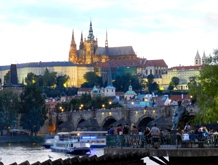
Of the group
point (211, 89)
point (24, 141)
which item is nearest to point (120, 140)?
point (211, 89)

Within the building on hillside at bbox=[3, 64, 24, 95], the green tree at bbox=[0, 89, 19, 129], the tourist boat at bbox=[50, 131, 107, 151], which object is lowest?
the tourist boat at bbox=[50, 131, 107, 151]

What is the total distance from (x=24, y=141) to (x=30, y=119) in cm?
698

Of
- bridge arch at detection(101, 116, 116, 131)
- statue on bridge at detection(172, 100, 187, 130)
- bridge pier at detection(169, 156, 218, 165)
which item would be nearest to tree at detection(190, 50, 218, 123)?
statue on bridge at detection(172, 100, 187, 130)

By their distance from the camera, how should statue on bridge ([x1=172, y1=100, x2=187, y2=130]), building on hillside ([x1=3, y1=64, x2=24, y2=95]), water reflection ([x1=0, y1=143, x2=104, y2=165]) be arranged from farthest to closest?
building on hillside ([x1=3, y1=64, x2=24, y2=95]), water reflection ([x1=0, y1=143, x2=104, y2=165]), statue on bridge ([x1=172, y1=100, x2=187, y2=130])

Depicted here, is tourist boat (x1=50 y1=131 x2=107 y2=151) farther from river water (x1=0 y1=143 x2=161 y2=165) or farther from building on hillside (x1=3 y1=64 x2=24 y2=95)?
building on hillside (x1=3 y1=64 x2=24 y2=95)

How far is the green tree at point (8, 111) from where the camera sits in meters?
101

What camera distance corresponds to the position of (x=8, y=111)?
4031 inches

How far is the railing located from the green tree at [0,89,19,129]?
264ft

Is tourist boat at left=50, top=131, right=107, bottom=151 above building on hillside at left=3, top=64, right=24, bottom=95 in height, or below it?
below

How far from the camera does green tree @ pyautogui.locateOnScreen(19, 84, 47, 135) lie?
100250 millimetres

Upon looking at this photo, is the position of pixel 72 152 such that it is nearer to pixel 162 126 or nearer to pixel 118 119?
pixel 162 126

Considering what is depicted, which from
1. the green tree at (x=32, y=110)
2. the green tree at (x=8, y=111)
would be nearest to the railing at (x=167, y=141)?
the green tree at (x=32, y=110)

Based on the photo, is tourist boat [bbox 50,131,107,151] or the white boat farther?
tourist boat [bbox 50,131,107,151]

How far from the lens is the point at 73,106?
12225 centimetres
